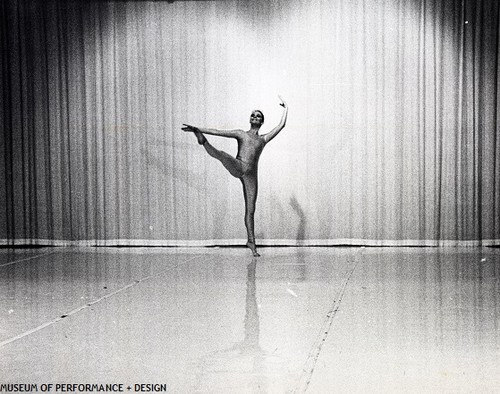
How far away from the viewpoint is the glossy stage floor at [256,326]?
9.89 ft

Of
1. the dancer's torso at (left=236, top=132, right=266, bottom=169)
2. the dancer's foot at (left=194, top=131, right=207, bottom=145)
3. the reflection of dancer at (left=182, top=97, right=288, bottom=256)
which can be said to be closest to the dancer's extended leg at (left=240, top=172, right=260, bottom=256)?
the reflection of dancer at (left=182, top=97, right=288, bottom=256)

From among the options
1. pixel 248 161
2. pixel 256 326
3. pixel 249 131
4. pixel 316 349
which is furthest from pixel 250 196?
pixel 316 349

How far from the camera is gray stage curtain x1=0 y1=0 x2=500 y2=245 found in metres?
8.80

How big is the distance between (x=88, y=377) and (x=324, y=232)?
6095mm

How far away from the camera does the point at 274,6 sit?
902 centimetres

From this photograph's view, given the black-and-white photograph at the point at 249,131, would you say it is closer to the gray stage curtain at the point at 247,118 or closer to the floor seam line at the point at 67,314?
the gray stage curtain at the point at 247,118

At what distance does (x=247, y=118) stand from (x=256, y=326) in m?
5.27

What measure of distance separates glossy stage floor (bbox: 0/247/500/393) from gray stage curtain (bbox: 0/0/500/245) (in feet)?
6.23

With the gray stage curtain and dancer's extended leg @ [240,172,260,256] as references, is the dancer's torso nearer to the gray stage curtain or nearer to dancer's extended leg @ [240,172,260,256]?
dancer's extended leg @ [240,172,260,256]

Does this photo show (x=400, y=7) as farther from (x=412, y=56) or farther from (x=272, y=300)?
(x=272, y=300)

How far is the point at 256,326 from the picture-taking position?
399 cm

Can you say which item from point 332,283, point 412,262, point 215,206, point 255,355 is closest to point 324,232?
point 215,206

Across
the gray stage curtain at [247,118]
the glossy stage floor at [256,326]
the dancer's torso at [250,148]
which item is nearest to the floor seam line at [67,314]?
the glossy stage floor at [256,326]

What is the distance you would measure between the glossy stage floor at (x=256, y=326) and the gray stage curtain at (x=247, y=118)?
1900 millimetres
